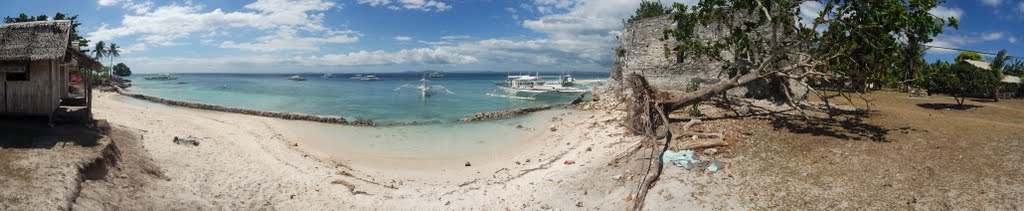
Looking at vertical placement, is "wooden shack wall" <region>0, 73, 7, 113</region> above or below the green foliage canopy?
below

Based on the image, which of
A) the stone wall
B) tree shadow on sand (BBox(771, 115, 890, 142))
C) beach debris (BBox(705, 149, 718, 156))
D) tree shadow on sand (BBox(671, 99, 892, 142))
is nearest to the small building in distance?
beach debris (BBox(705, 149, 718, 156))

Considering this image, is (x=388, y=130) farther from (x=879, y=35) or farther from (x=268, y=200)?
(x=879, y=35)

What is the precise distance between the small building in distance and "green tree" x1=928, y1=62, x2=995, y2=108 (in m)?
25.4

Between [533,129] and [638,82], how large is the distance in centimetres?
727

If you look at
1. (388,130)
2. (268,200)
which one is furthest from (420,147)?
(268,200)

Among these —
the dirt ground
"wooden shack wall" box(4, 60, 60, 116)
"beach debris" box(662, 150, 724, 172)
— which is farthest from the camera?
"wooden shack wall" box(4, 60, 60, 116)

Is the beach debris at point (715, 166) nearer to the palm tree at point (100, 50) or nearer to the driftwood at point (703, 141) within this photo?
the driftwood at point (703, 141)

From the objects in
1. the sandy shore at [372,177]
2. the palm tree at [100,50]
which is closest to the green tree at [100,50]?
the palm tree at [100,50]

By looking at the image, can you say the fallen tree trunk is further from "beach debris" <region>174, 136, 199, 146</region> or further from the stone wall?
"beach debris" <region>174, 136, 199, 146</region>

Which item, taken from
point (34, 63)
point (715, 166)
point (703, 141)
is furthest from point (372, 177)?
point (34, 63)

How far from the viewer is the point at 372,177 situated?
37.9ft

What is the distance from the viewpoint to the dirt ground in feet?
23.2

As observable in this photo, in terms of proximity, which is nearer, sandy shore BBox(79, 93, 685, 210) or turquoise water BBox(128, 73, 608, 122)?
sandy shore BBox(79, 93, 685, 210)

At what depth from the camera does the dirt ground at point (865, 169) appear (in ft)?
23.2
